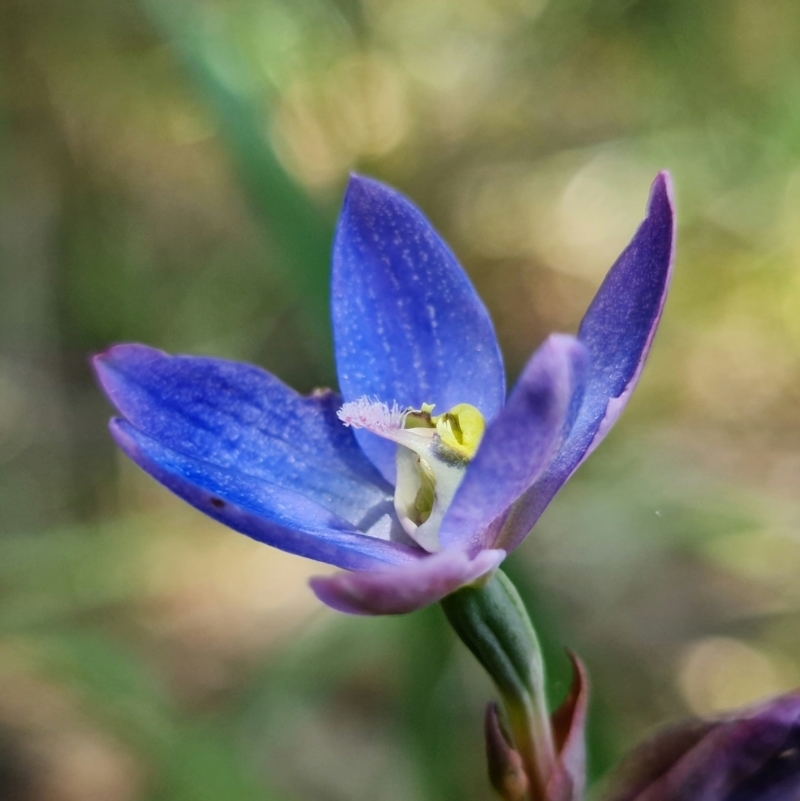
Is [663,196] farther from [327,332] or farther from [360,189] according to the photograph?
[327,332]

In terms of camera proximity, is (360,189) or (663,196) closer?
(663,196)

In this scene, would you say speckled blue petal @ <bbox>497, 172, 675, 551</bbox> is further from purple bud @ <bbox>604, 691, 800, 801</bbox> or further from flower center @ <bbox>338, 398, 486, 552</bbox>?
purple bud @ <bbox>604, 691, 800, 801</bbox>

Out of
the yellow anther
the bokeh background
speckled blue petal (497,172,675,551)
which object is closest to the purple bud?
speckled blue petal (497,172,675,551)

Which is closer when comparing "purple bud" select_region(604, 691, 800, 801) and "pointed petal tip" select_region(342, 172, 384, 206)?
"purple bud" select_region(604, 691, 800, 801)

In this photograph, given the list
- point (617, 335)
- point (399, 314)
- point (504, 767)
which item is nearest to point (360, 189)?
point (399, 314)

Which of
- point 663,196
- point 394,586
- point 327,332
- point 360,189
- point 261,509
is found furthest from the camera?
point 327,332

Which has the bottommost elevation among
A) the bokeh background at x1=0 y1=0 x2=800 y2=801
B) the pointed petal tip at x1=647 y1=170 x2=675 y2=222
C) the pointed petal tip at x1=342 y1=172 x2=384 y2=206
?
the bokeh background at x1=0 y1=0 x2=800 y2=801

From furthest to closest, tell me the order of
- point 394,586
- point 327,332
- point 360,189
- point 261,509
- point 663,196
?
point 327,332 < point 360,189 < point 261,509 < point 663,196 < point 394,586

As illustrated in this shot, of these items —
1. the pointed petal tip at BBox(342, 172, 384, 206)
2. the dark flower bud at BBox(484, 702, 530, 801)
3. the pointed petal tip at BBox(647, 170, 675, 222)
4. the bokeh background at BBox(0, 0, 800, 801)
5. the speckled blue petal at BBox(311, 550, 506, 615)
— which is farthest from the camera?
the bokeh background at BBox(0, 0, 800, 801)
